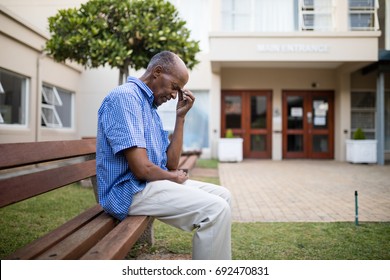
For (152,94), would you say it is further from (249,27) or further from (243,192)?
(249,27)

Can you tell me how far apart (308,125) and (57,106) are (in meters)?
7.94

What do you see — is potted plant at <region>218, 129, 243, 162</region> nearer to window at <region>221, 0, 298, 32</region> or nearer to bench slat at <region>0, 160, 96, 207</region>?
window at <region>221, 0, 298, 32</region>

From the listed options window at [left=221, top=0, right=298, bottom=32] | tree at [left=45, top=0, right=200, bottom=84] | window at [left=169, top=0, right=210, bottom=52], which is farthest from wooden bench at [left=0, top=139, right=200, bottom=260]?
window at [left=221, top=0, right=298, bottom=32]

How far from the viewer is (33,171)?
204 centimetres

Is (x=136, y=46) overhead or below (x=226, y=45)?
below

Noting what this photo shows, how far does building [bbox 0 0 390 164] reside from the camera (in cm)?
1008

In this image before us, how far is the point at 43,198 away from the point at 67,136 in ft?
17.6

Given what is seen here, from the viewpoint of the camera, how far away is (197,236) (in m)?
1.87

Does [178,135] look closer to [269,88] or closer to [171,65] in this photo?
[171,65]

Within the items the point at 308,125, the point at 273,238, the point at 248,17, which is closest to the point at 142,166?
the point at 273,238

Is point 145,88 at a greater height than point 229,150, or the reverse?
point 145,88

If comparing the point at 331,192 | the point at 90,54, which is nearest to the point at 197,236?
the point at 331,192

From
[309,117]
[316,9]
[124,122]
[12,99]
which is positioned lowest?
[124,122]

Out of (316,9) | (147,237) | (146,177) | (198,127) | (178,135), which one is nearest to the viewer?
(146,177)
